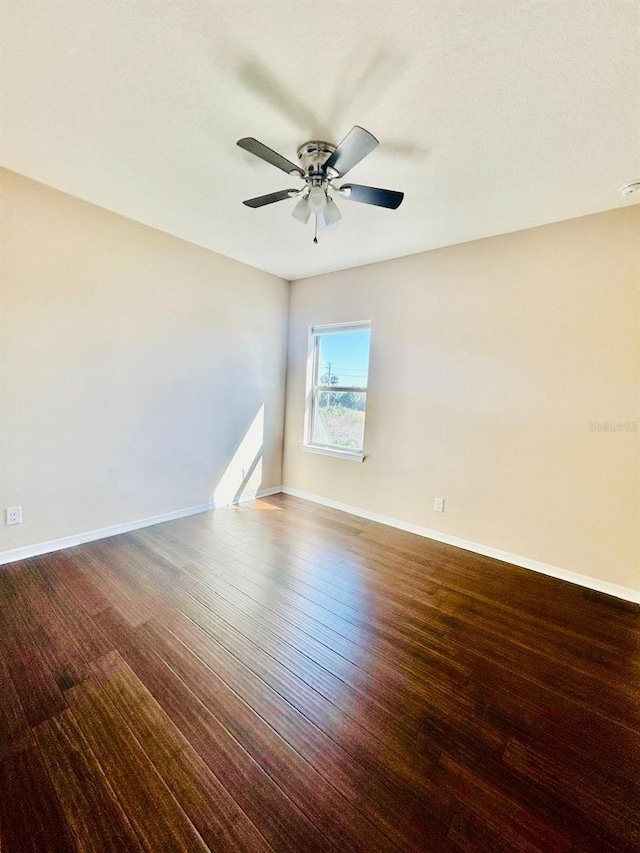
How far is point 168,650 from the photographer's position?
5.65 ft

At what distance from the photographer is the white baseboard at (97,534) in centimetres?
250

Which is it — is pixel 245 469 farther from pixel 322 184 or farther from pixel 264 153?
pixel 264 153

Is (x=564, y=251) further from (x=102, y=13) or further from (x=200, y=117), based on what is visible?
(x=102, y=13)

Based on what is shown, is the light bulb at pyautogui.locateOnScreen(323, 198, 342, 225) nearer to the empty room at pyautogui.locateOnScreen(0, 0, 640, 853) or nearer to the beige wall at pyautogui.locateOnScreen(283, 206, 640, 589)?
the empty room at pyautogui.locateOnScreen(0, 0, 640, 853)

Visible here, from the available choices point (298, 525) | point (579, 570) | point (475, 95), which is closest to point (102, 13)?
point (475, 95)

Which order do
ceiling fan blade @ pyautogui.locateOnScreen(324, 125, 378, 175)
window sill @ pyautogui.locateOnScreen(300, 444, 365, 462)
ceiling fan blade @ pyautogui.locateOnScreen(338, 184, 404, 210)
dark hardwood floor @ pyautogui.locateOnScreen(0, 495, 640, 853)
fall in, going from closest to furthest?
dark hardwood floor @ pyautogui.locateOnScreen(0, 495, 640, 853) < ceiling fan blade @ pyautogui.locateOnScreen(324, 125, 378, 175) < ceiling fan blade @ pyautogui.locateOnScreen(338, 184, 404, 210) < window sill @ pyautogui.locateOnScreen(300, 444, 365, 462)

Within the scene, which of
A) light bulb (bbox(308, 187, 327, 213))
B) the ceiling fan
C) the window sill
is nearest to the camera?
the ceiling fan

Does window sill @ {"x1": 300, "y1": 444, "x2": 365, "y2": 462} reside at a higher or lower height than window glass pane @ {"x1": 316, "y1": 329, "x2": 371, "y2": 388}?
lower

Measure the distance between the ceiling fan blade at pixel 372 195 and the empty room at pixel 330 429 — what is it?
3 centimetres

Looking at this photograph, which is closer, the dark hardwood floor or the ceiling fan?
the dark hardwood floor

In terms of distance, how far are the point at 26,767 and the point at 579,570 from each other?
3251 mm

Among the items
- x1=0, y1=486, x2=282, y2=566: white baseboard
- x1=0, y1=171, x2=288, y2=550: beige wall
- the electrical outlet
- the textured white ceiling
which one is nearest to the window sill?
x1=0, y1=171, x2=288, y2=550: beige wall

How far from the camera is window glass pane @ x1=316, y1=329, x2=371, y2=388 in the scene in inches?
150

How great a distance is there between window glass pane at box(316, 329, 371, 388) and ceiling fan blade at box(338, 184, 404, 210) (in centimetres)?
184
